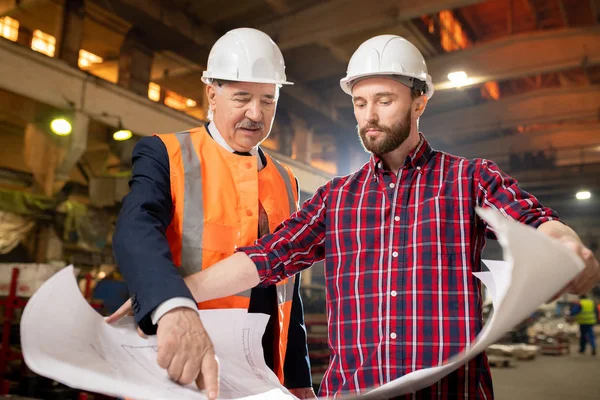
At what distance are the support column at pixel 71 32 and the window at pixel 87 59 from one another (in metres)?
0.84

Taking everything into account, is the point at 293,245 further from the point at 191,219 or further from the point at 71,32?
the point at 71,32

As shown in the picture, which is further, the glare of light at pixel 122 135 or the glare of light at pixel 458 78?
the glare of light at pixel 458 78

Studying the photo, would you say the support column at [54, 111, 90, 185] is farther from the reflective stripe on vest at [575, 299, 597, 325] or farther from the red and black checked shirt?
the reflective stripe on vest at [575, 299, 597, 325]

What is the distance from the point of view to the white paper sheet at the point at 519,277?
1.72ft

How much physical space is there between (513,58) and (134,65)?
5.99m

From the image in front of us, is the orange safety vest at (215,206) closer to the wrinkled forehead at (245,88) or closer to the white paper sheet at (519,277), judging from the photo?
the wrinkled forehead at (245,88)

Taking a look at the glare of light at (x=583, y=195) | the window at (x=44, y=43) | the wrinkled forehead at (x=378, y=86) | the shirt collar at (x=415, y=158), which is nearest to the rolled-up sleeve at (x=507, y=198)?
the shirt collar at (x=415, y=158)

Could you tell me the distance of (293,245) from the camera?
117 centimetres

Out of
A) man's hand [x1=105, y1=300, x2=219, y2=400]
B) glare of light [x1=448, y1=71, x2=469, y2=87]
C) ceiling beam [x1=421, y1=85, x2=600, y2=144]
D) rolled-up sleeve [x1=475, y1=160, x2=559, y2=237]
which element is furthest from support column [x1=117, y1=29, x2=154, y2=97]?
man's hand [x1=105, y1=300, x2=219, y2=400]

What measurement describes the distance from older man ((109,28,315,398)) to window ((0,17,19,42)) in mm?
5854

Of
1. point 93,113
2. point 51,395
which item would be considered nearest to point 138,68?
point 93,113

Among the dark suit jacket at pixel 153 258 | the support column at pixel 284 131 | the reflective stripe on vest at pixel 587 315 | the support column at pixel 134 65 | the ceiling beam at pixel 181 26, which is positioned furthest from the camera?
the reflective stripe on vest at pixel 587 315

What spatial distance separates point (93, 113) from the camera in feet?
22.0

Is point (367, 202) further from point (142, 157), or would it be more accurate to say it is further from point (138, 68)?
point (138, 68)
